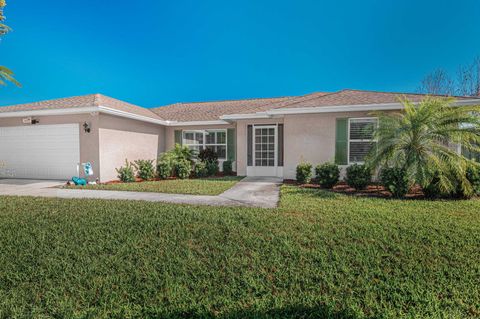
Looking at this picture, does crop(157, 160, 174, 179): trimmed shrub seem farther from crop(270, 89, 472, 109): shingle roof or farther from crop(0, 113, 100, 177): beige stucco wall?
crop(270, 89, 472, 109): shingle roof

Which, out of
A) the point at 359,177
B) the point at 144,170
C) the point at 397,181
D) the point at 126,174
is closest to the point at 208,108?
the point at 144,170

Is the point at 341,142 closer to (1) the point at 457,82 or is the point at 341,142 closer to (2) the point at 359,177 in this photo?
(2) the point at 359,177

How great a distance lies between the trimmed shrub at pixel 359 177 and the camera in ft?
27.3

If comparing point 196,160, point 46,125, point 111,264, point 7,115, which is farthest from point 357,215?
point 7,115

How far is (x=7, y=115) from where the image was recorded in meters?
11.7

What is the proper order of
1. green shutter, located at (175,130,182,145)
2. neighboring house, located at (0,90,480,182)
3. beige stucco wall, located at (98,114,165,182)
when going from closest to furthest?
neighboring house, located at (0,90,480,182), beige stucco wall, located at (98,114,165,182), green shutter, located at (175,130,182,145)

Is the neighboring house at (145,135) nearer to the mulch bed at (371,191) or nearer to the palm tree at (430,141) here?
the palm tree at (430,141)

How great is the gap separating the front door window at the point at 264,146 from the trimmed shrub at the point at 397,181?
573cm

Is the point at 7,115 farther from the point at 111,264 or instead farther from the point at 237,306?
the point at 237,306

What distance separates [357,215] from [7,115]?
643 inches

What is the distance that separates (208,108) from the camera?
1766 cm

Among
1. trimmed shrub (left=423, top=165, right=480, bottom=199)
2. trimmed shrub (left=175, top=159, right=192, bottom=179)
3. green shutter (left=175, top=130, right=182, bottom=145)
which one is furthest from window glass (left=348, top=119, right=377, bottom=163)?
green shutter (left=175, top=130, right=182, bottom=145)

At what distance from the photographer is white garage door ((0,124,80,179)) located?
11281 mm

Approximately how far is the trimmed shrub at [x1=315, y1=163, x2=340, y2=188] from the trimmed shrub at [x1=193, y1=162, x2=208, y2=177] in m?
6.39
